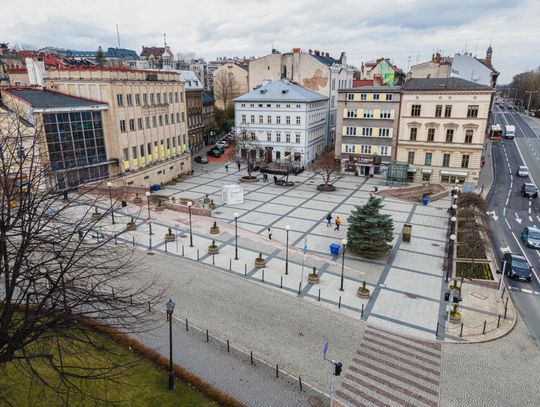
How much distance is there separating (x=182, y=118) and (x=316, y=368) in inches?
1808

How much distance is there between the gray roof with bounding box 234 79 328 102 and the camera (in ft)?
194

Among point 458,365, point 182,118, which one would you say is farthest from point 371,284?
point 182,118

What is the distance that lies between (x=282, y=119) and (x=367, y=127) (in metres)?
13.4

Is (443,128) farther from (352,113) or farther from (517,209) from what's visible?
(517,209)

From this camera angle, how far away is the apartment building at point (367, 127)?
172ft

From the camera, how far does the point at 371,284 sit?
82.6 ft

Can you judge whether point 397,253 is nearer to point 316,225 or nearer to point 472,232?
point 472,232

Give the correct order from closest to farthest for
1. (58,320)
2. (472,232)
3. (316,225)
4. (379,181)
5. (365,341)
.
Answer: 1. (58,320)
2. (365,341)
3. (472,232)
4. (316,225)
5. (379,181)

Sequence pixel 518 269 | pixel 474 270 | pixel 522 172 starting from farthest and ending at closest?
1. pixel 522 172
2. pixel 474 270
3. pixel 518 269

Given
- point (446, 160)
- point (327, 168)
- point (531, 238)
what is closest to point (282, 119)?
point (327, 168)

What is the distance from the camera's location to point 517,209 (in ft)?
140

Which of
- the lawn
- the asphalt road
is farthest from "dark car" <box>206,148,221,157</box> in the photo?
the lawn

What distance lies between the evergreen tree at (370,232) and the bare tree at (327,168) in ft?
64.2

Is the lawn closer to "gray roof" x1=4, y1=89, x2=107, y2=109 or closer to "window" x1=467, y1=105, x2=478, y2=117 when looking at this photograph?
"gray roof" x1=4, y1=89, x2=107, y2=109
